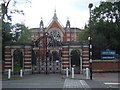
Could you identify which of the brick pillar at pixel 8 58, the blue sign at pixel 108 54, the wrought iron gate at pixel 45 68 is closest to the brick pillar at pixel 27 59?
the wrought iron gate at pixel 45 68

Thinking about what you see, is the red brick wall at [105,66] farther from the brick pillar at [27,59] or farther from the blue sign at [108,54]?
the brick pillar at [27,59]

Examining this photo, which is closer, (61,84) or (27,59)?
(61,84)

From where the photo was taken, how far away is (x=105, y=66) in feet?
89.4

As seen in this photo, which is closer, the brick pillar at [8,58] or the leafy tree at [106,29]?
the brick pillar at [8,58]

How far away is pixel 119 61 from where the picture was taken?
89.6 ft

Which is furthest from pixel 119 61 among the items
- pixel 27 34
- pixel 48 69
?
pixel 27 34

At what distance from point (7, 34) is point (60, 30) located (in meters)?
42.0

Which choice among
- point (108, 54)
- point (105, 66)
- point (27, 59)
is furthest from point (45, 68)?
point (108, 54)

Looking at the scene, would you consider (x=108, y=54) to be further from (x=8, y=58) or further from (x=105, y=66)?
(x=8, y=58)

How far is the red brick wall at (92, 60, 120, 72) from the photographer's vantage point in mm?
27141

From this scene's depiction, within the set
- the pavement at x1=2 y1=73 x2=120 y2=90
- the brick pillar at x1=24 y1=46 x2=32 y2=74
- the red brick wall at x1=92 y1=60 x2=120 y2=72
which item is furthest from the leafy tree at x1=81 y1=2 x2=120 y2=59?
the pavement at x1=2 y1=73 x2=120 y2=90

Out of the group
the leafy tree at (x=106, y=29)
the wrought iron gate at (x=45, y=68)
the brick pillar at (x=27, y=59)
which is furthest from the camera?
the leafy tree at (x=106, y=29)

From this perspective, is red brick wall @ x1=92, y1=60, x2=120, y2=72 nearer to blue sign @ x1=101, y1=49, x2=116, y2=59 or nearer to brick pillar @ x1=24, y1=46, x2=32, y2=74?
blue sign @ x1=101, y1=49, x2=116, y2=59

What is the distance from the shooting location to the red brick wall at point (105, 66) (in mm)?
27141
